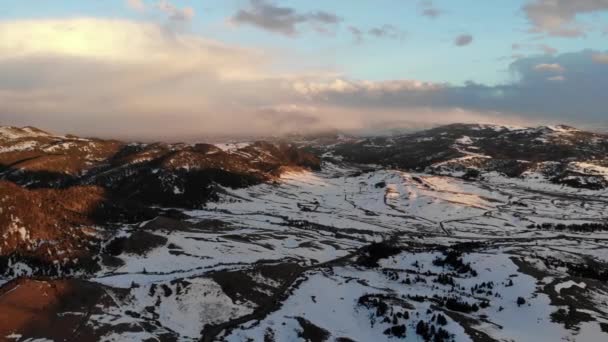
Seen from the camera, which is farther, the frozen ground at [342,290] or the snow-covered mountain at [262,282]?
the frozen ground at [342,290]

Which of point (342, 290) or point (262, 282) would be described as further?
point (262, 282)

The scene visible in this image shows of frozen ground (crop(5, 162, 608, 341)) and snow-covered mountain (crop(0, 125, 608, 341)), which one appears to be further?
frozen ground (crop(5, 162, 608, 341))

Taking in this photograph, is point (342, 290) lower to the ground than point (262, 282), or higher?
lower

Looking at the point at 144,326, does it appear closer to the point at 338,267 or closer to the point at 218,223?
the point at 338,267

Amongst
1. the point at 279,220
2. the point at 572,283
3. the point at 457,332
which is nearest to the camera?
the point at 457,332

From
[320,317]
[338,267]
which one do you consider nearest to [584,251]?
[338,267]

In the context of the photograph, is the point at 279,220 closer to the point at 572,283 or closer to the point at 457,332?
the point at 572,283

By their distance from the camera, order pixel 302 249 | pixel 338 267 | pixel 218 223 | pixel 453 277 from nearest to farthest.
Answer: pixel 453 277 → pixel 338 267 → pixel 302 249 → pixel 218 223

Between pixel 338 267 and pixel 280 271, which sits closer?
pixel 280 271

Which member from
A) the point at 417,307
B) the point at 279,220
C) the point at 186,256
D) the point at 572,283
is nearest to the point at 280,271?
the point at 186,256
